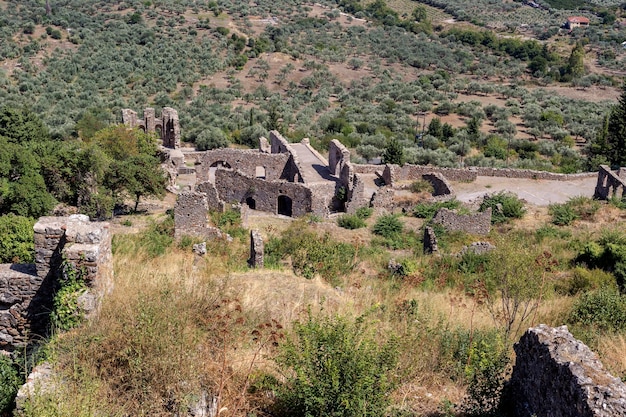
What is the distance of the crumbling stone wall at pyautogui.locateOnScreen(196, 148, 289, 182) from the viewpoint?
28469mm

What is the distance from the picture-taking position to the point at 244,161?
1150 inches

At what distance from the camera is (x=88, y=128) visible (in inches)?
A: 1406

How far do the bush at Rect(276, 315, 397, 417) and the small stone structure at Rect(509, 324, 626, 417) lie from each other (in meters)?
1.56

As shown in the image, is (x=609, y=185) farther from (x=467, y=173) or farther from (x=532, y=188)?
(x=467, y=173)

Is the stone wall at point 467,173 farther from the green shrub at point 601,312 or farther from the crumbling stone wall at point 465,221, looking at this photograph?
the green shrub at point 601,312

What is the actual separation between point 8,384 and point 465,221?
58.7 feet

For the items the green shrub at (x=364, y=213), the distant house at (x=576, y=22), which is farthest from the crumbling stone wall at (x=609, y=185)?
the distant house at (x=576, y=22)

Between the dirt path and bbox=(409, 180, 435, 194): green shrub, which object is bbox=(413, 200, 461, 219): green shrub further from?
bbox=(409, 180, 435, 194): green shrub

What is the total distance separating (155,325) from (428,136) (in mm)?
Answer: 37925

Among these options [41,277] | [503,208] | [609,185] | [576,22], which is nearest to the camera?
[41,277]

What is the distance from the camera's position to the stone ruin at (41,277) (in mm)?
8484

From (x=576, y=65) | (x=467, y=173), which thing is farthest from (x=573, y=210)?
(x=576, y=65)

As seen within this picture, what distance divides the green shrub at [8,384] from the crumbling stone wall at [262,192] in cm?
1746

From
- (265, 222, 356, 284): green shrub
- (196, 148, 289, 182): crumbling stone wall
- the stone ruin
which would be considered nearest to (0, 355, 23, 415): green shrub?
the stone ruin
